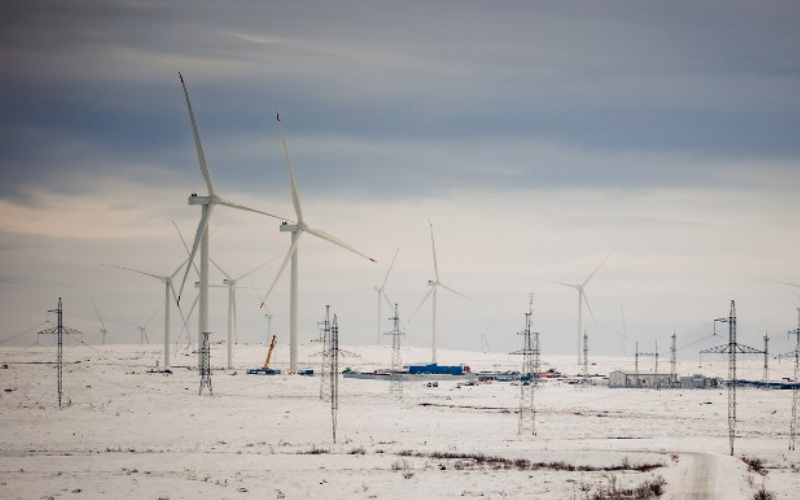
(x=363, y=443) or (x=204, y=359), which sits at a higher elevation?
(x=204, y=359)

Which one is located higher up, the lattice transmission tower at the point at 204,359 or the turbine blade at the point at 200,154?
the turbine blade at the point at 200,154

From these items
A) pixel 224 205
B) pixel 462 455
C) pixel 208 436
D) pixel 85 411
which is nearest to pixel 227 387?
pixel 224 205

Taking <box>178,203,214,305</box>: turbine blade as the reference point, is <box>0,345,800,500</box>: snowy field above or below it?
below

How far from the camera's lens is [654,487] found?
47.8 metres

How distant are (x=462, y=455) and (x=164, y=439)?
27.0 m

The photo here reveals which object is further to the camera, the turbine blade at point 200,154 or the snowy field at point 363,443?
the turbine blade at point 200,154

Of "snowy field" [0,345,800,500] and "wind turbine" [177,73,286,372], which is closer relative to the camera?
"snowy field" [0,345,800,500]

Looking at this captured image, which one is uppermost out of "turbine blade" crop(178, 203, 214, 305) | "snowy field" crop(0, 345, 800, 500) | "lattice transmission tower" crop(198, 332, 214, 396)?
"turbine blade" crop(178, 203, 214, 305)

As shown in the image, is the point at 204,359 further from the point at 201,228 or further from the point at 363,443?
the point at 363,443

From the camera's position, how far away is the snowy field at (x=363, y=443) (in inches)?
2026

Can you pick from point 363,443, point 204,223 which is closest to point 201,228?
point 204,223

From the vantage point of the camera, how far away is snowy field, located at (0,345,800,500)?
51469mm

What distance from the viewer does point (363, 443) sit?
246 feet

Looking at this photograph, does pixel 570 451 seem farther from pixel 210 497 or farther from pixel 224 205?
pixel 224 205
